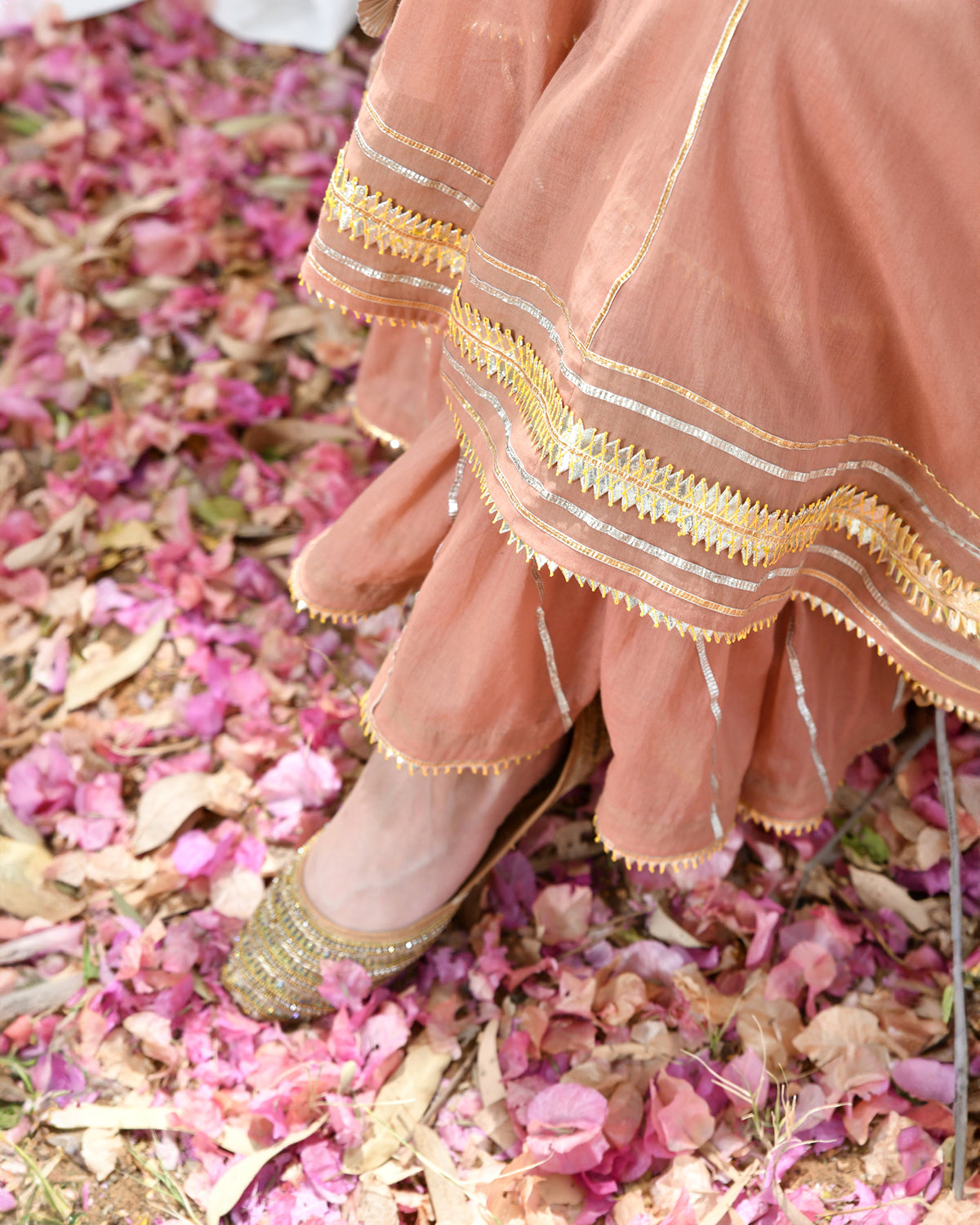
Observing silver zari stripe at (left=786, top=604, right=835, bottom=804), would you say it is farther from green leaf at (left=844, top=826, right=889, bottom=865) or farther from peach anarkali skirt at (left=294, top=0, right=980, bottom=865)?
green leaf at (left=844, top=826, right=889, bottom=865)

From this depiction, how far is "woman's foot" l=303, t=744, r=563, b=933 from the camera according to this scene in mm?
889

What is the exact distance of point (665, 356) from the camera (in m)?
0.58

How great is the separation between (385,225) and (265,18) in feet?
4.48

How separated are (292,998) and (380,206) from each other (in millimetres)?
665

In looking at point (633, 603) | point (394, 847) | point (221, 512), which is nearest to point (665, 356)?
point (633, 603)

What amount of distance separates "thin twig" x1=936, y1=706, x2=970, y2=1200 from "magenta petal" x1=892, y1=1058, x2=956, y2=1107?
14 millimetres

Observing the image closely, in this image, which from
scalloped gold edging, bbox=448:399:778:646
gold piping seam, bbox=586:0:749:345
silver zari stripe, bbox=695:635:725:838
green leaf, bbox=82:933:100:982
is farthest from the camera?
green leaf, bbox=82:933:100:982

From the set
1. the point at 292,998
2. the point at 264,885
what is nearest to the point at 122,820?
the point at 264,885

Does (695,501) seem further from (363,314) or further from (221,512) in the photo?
(221,512)

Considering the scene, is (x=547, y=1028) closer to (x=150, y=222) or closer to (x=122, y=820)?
(x=122, y=820)

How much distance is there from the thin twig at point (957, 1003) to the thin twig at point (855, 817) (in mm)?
100

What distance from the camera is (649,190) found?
1.82 feet

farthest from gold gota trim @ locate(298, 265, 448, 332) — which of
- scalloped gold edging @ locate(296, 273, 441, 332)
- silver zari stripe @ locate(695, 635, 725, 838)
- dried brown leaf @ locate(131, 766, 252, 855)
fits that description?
dried brown leaf @ locate(131, 766, 252, 855)

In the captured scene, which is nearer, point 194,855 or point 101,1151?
point 101,1151
